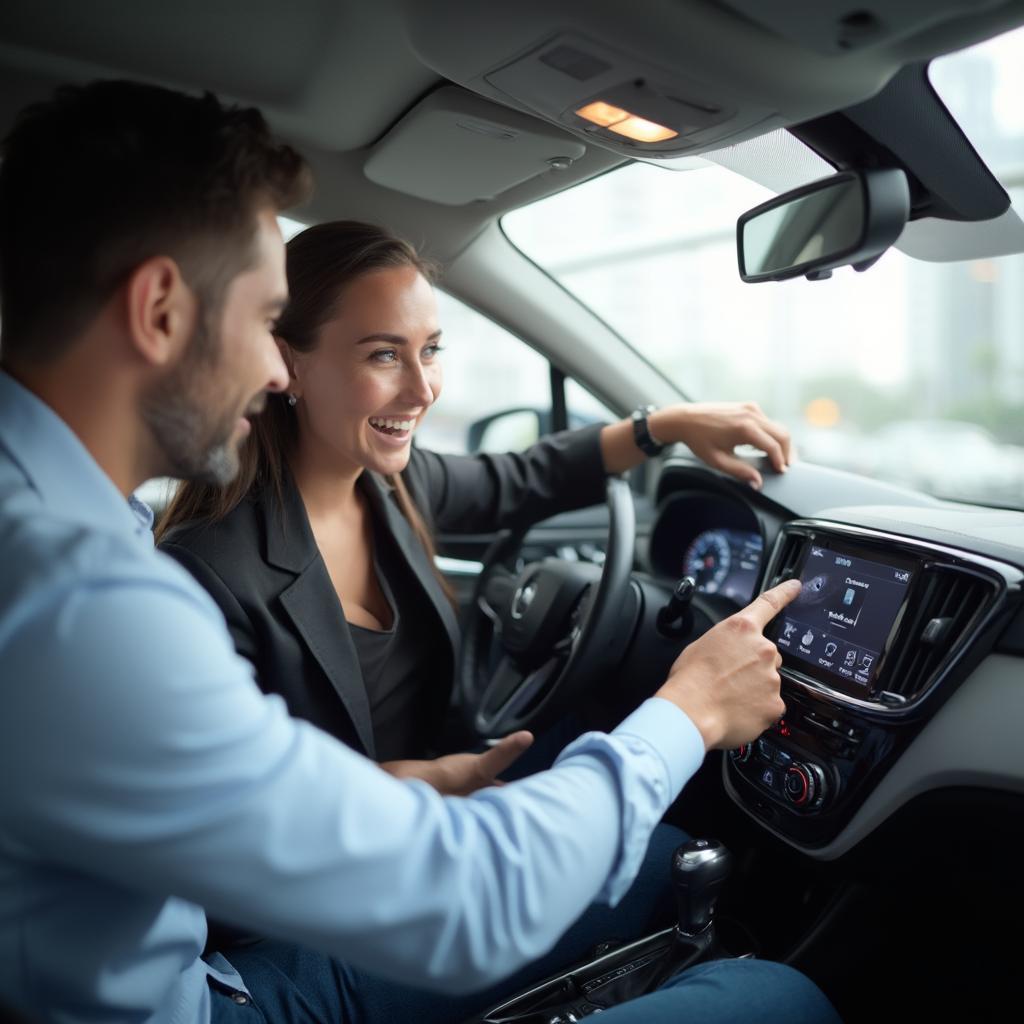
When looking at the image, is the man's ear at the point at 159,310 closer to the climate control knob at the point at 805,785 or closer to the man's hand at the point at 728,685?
the man's hand at the point at 728,685

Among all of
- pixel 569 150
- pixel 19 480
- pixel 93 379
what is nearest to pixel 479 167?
pixel 569 150

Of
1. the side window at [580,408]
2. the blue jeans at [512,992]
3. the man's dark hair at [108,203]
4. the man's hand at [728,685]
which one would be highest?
the man's dark hair at [108,203]

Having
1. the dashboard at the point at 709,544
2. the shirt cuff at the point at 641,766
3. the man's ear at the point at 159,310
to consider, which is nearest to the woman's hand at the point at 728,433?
the dashboard at the point at 709,544

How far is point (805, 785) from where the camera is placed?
4.92 ft

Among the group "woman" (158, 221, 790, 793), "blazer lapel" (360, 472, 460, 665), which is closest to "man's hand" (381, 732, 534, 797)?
"woman" (158, 221, 790, 793)

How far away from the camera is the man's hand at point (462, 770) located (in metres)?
1.43

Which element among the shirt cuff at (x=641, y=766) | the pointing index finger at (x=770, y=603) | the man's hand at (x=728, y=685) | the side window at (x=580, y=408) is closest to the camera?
the shirt cuff at (x=641, y=766)

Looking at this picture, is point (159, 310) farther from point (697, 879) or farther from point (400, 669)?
point (697, 879)

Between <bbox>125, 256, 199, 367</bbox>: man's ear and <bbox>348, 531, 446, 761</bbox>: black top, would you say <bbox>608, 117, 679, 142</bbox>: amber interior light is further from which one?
<bbox>348, 531, 446, 761</bbox>: black top

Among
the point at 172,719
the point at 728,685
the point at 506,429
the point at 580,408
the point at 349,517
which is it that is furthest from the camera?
the point at 506,429

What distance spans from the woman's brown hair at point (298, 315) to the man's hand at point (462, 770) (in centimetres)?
52

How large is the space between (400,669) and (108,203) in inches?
41.7

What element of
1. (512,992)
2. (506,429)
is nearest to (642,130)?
(512,992)

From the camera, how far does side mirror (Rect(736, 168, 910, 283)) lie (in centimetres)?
137
